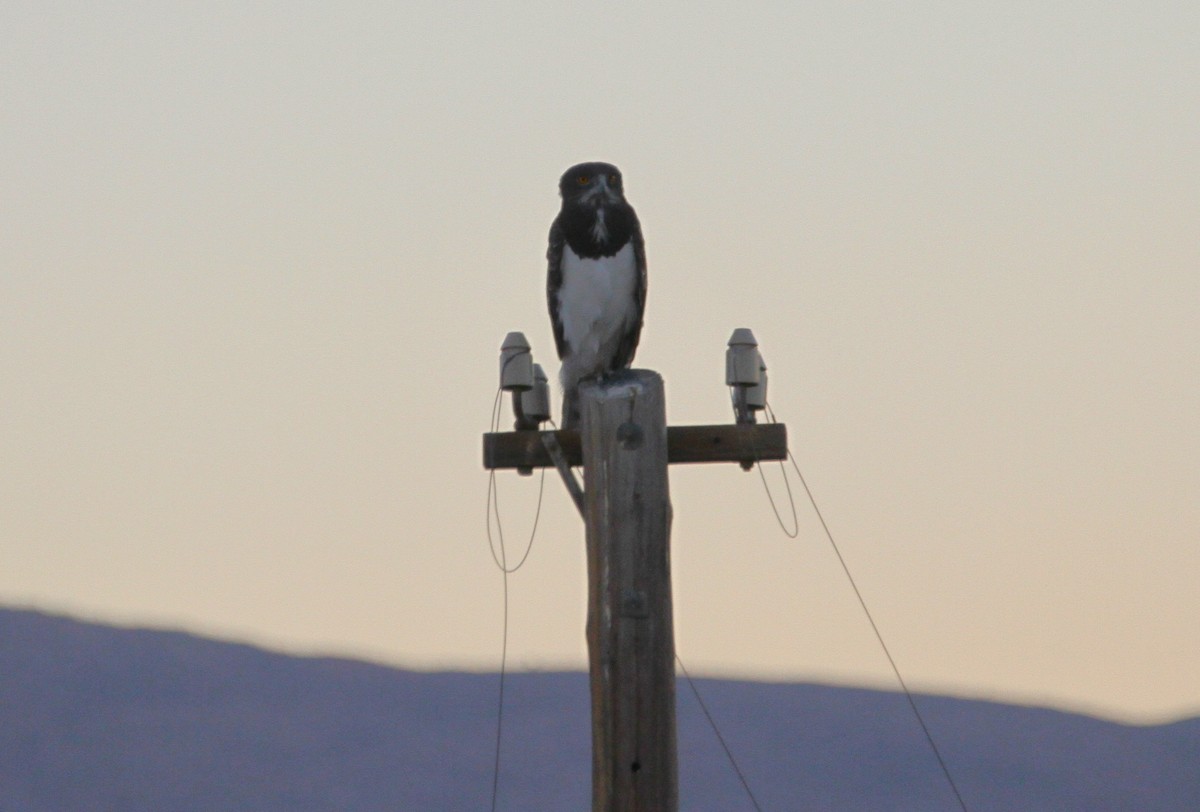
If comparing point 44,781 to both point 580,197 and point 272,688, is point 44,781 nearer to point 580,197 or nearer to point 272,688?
point 272,688

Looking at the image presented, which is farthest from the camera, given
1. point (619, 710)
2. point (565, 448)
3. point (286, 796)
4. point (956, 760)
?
point (956, 760)

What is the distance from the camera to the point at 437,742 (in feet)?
118

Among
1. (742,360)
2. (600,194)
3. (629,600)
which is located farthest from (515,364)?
(600,194)

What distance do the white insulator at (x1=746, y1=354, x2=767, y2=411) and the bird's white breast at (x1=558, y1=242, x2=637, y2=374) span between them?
1849 millimetres

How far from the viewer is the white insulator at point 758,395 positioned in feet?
28.7

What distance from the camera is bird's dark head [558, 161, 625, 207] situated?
10.4m

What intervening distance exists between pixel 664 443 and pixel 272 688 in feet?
106

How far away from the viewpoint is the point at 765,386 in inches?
348

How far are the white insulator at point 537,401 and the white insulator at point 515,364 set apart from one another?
0.03 meters

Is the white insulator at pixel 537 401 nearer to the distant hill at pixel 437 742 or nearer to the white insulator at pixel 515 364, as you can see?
the white insulator at pixel 515 364

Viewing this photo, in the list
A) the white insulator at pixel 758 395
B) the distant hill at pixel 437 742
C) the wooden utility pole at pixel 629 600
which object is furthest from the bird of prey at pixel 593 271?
A: the distant hill at pixel 437 742

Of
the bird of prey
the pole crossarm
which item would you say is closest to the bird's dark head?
the bird of prey

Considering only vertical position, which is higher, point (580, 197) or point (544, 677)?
point (580, 197)

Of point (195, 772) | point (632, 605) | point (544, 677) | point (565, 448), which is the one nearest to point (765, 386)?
point (565, 448)
